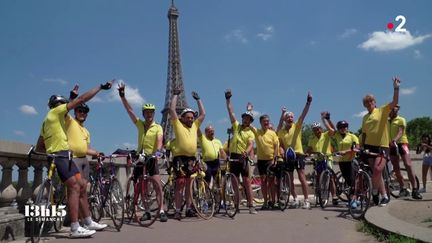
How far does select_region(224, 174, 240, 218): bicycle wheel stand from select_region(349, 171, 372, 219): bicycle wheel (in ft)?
6.54

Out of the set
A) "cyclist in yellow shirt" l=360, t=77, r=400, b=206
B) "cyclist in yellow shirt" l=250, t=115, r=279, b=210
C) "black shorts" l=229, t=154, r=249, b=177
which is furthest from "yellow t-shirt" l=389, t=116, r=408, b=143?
"black shorts" l=229, t=154, r=249, b=177

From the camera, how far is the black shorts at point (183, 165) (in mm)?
7930

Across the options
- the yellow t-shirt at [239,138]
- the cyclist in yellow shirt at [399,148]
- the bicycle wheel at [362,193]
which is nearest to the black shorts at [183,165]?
the yellow t-shirt at [239,138]

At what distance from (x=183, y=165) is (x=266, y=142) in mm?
2141

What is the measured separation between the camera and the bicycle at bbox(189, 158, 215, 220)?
7.94 m

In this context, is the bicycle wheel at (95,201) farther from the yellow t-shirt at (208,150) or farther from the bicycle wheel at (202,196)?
the yellow t-shirt at (208,150)

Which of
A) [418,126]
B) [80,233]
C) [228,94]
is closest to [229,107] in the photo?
[228,94]

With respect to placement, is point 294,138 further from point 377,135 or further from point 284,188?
point 377,135

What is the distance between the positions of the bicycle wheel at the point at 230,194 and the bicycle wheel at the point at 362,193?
78.5 inches

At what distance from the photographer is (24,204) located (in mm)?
6332

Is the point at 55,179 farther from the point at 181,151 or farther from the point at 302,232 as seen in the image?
the point at 302,232

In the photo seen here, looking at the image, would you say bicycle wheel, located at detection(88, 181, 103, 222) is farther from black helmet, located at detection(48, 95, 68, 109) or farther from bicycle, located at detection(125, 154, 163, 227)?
black helmet, located at detection(48, 95, 68, 109)

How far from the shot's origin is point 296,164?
9.55 meters

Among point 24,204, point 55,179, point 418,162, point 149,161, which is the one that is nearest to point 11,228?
point 24,204
